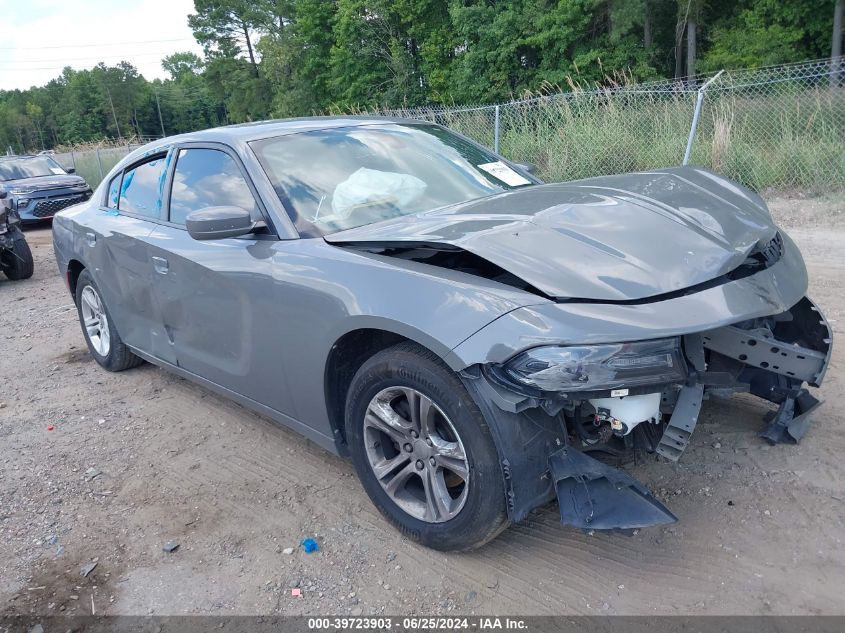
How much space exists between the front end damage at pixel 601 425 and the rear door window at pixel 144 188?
105 inches

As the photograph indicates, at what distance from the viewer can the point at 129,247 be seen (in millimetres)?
4023

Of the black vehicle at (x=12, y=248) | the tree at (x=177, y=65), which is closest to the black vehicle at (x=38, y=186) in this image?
the black vehicle at (x=12, y=248)

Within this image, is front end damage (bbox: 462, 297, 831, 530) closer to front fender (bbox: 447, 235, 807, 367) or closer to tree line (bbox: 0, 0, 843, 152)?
front fender (bbox: 447, 235, 807, 367)

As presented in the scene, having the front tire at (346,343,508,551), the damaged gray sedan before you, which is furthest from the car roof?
the front tire at (346,343,508,551)

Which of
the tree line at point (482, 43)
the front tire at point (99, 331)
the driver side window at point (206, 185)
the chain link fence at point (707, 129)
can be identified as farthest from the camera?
the tree line at point (482, 43)

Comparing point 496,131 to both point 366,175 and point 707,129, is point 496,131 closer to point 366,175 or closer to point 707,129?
point 707,129

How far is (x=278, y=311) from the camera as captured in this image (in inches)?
116

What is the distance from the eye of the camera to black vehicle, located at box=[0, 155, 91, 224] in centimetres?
1470

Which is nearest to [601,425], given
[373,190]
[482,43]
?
[373,190]

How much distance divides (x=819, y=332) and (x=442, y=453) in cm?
185

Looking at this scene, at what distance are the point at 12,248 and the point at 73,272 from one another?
16.1 ft

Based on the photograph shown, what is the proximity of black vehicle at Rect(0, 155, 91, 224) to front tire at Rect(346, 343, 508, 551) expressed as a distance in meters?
14.9

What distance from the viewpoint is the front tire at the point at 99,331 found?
4824 mm

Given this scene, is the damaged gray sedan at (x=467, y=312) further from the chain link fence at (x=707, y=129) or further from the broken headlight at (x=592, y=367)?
the chain link fence at (x=707, y=129)
